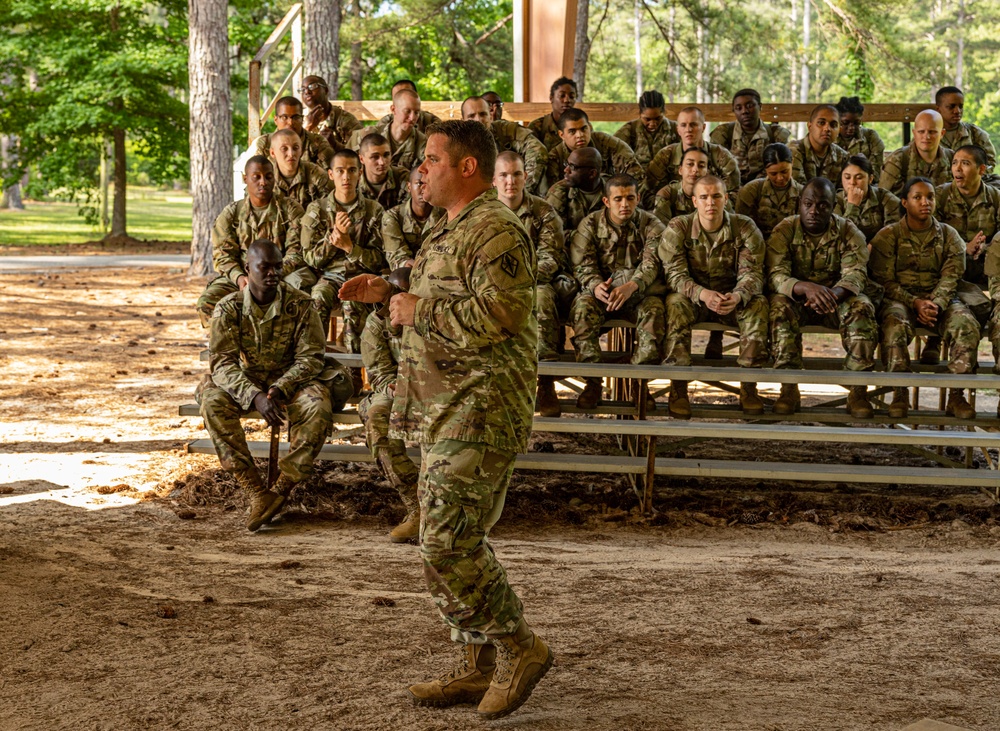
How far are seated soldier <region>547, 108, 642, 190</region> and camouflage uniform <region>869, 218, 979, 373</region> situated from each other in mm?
2316

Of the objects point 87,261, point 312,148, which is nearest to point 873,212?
point 312,148

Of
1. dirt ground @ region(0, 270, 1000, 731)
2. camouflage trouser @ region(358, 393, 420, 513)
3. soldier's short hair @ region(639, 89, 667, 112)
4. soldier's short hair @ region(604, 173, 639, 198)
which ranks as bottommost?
dirt ground @ region(0, 270, 1000, 731)

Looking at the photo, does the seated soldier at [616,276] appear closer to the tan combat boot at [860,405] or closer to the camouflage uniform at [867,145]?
the tan combat boot at [860,405]

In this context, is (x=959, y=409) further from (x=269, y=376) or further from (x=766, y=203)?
(x=269, y=376)

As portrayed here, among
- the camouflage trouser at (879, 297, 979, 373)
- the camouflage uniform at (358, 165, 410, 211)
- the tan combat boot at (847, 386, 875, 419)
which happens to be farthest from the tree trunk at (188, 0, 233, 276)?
the camouflage trouser at (879, 297, 979, 373)

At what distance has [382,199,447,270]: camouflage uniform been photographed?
827 centimetres

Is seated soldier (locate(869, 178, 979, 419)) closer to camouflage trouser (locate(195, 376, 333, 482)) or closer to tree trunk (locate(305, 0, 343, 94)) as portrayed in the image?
camouflage trouser (locate(195, 376, 333, 482))

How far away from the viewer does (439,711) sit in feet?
14.0

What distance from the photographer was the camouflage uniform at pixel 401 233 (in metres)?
8.27

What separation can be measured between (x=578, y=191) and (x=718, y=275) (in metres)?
1.46

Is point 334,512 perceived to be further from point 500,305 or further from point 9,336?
point 9,336

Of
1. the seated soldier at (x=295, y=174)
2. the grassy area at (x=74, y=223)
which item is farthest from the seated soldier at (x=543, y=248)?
the grassy area at (x=74, y=223)

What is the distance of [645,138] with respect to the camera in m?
10.7

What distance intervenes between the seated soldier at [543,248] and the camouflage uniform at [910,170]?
330 cm
